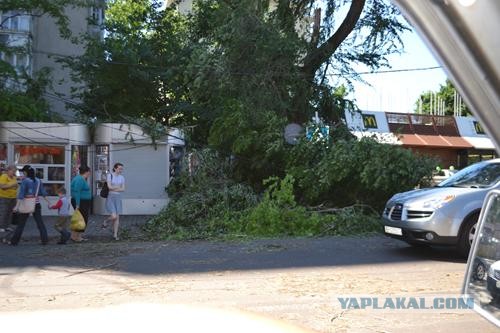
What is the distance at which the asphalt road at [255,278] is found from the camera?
589 centimetres

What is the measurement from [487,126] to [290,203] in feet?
39.5

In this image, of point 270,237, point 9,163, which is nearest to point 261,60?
point 270,237

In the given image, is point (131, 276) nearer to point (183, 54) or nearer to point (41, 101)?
point (41, 101)

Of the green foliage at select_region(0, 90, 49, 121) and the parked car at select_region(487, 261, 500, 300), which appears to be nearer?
the parked car at select_region(487, 261, 500, 300)

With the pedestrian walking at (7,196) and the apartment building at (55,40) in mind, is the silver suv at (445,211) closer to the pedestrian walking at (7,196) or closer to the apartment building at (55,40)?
the pedestrian walking at (7,196)

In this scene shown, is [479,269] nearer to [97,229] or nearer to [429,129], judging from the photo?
[97,229]

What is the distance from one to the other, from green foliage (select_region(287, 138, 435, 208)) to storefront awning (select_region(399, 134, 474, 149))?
26842 millimetres

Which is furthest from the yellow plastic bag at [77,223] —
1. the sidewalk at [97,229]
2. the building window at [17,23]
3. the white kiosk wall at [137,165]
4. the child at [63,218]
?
the building window at [17,23]

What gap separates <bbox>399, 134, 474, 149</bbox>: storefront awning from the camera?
40.4 metres

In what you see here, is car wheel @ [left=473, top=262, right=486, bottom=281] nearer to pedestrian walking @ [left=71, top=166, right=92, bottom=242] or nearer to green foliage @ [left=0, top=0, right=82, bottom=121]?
pedestrian walking @ [left=71, top=166, right=92, bottom=242]

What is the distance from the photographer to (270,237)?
11.9 metres

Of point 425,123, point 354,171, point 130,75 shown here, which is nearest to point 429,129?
point 425,123
